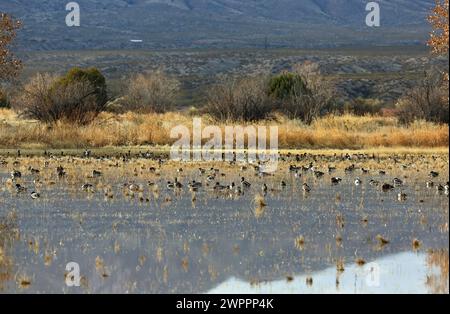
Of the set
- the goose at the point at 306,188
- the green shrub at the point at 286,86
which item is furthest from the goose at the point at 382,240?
the green shrub at the point at 286,86

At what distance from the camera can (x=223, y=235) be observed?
17.1 m

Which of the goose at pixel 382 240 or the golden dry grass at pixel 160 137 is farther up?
the goose at pixel 382 240

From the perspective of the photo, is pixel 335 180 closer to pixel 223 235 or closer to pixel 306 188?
pixel 306 188

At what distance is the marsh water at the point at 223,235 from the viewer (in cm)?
1338

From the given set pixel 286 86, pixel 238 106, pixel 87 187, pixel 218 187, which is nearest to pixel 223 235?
pixel 218 187

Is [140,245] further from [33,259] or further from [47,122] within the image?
[47,122]

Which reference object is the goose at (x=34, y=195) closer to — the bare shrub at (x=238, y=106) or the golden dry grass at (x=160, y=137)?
the golden dry grass at (x=160, y=137)

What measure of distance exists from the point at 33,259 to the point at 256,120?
29295 mm

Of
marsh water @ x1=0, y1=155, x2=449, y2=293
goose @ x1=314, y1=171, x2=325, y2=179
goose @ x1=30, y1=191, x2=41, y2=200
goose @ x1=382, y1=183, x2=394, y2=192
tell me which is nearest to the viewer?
marsh water @ x1=0, y1=155, x2=449, y2=293

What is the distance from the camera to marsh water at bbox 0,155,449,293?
43.9 feet

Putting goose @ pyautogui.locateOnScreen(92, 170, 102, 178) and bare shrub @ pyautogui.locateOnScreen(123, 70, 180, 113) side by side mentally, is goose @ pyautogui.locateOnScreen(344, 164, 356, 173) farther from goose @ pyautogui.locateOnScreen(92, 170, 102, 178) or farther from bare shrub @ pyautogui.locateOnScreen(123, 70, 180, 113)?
bare shrub @ pyautogui.locateOnScreen(123, 70, 180, 113)

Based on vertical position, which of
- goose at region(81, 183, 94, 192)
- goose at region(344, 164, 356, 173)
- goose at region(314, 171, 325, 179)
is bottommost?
goose at region(344, 164, 356, 173)

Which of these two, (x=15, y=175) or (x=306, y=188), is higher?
(x=306, y=188)

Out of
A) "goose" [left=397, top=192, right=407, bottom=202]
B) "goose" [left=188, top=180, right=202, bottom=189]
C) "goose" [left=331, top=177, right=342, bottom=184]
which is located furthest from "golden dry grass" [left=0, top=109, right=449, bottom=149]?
"goose" [left=397, top=192, right=407, bottom=202]
